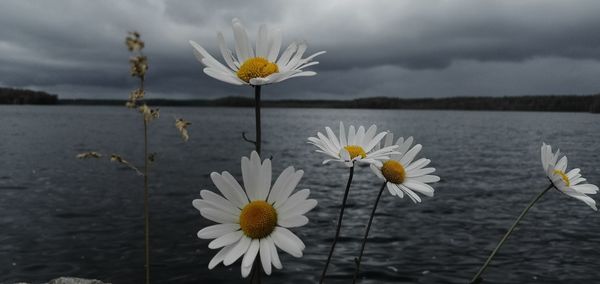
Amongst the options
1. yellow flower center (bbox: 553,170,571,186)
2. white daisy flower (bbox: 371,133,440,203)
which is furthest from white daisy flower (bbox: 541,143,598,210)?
white daisy flower (bbox: 371,133,440,203)

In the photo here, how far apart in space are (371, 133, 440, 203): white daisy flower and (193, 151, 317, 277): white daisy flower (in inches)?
27.9

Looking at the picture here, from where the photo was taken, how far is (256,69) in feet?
5.60

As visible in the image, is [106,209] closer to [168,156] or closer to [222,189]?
[222,189]

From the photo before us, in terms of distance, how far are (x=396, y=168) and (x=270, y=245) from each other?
3.60 ft

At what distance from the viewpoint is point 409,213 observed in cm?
1933

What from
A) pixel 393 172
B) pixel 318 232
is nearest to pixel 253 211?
pixel 393 172

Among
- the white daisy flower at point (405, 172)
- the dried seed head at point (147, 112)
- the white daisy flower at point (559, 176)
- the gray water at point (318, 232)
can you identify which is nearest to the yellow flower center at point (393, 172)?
the white daisy flower at point (405, 172)

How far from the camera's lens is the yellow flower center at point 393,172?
93.8 inches

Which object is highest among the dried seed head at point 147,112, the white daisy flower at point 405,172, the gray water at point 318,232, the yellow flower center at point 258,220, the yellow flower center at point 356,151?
the dried seed head at point 147,112

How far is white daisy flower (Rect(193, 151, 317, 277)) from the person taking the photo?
5.16 feet

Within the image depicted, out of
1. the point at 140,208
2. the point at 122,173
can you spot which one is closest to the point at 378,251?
the point at 140,208

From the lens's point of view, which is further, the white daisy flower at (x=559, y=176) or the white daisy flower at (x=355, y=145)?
the white daisy flower at (x=559, y=176)

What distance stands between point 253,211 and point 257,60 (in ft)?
1.97

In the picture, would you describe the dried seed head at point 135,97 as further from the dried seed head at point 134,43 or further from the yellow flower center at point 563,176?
the yellow flower center at point 563,176
